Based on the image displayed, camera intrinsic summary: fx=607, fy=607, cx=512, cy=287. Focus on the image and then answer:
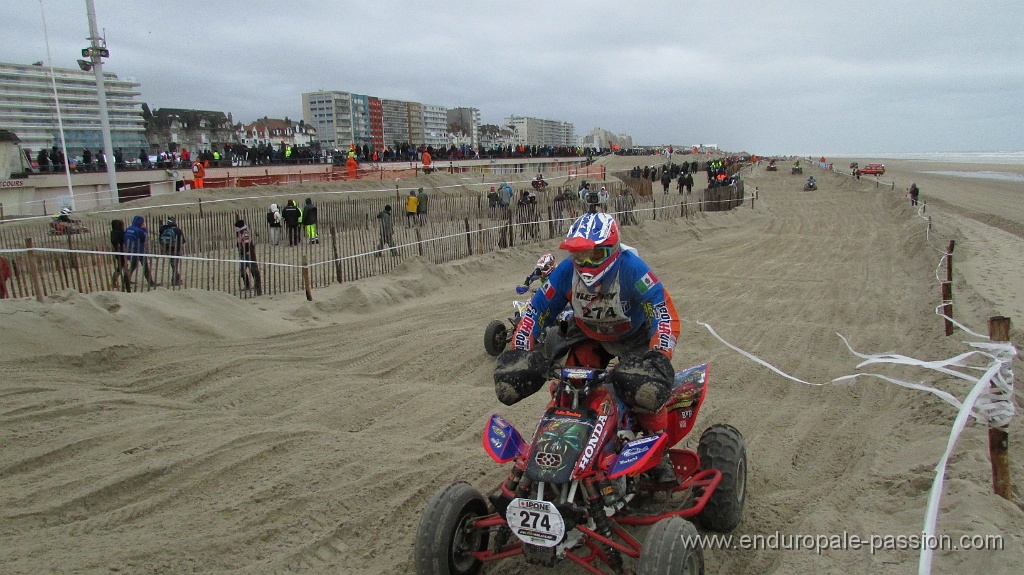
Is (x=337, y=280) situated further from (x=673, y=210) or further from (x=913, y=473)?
(x=673, y=210)

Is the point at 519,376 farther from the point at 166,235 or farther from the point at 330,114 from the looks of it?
the point at 330,114

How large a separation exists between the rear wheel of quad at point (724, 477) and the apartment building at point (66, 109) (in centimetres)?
3525

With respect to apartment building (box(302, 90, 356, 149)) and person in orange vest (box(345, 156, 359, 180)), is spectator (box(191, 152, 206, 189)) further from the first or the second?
apartment building (box(302, 90, 356, 149))

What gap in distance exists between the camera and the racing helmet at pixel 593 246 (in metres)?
3.79

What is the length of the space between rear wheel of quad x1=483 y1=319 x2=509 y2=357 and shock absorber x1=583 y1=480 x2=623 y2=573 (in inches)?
201

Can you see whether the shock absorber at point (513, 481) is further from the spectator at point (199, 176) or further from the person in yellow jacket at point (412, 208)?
the spectator at point (199, 176)

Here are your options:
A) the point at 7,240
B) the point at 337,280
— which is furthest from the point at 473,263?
the point at 7,240

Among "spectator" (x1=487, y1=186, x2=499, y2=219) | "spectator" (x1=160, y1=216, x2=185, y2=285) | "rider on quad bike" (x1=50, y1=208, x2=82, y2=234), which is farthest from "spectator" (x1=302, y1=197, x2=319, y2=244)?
"spectator" (x1=487, y1=186, x2=499, y2=219)

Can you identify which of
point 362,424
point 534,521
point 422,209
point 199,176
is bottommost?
point 362,424

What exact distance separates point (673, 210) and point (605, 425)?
2152cm

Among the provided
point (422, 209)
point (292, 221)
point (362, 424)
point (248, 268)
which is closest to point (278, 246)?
point (292, 221)

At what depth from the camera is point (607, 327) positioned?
415 centimetres

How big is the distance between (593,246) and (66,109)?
139 feet

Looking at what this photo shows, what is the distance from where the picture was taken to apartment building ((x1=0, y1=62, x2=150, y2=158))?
104ft
